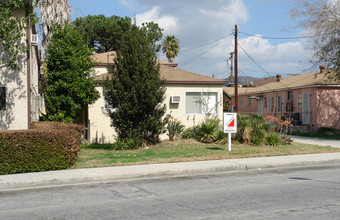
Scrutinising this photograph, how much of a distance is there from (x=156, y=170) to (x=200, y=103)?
400 inches

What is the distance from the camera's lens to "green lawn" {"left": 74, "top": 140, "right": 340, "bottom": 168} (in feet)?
40.2

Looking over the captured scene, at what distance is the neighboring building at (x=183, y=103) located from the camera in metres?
19.2

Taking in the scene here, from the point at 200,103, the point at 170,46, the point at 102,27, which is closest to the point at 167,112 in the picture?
the point at 200,103

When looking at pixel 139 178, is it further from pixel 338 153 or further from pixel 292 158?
pixel 338 153

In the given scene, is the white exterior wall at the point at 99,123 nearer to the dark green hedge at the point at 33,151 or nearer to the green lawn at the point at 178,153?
the green lawn at the point at 178,153

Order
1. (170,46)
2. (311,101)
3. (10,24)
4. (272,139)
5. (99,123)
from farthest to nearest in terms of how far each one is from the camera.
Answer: (170,46) → (311,101) → (99,123) → (272,139) → (10,24)

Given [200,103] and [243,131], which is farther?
[200,103]

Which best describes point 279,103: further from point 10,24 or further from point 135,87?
point 10,24

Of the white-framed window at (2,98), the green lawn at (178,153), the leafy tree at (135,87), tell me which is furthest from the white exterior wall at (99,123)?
the white-framed window at (2,98)

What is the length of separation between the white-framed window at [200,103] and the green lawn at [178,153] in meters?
3.15

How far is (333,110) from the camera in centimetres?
2672

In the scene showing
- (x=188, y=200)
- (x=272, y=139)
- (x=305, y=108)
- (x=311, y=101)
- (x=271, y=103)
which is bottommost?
(x=188, y=200)

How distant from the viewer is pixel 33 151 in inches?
400

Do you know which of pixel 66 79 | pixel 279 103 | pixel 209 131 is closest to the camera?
pixel 66 79
